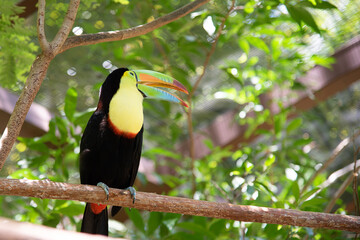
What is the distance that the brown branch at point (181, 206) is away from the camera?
60.1 inches

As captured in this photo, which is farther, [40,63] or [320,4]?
[320,4]

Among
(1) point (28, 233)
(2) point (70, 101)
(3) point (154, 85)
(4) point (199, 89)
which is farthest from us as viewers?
(4) point (199, 89)

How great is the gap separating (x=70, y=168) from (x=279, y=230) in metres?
1.75

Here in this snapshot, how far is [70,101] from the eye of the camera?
250 cm

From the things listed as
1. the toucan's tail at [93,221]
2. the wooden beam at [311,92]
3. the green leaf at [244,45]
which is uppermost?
the green leaf at [244,45]

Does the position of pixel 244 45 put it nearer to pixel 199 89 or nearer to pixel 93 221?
pixel 199 89

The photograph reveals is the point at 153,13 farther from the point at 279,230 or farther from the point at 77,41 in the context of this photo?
the point at 279,230

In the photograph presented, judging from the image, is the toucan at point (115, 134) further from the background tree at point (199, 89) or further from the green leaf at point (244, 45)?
the green leaf at point (244, 45)

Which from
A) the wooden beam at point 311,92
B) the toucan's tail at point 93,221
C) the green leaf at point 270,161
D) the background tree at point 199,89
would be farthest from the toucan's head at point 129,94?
the wooden beam at point 311,92

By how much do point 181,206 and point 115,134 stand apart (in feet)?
1.90

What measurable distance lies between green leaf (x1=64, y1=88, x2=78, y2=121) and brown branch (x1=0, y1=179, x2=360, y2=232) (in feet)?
2.89

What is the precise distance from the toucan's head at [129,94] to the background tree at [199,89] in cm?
31

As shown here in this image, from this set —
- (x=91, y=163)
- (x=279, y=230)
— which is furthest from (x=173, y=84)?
(x=279, y=230)

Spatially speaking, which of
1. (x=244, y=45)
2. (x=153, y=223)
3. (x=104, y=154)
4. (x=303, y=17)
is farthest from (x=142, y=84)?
(x=303, y=17)
